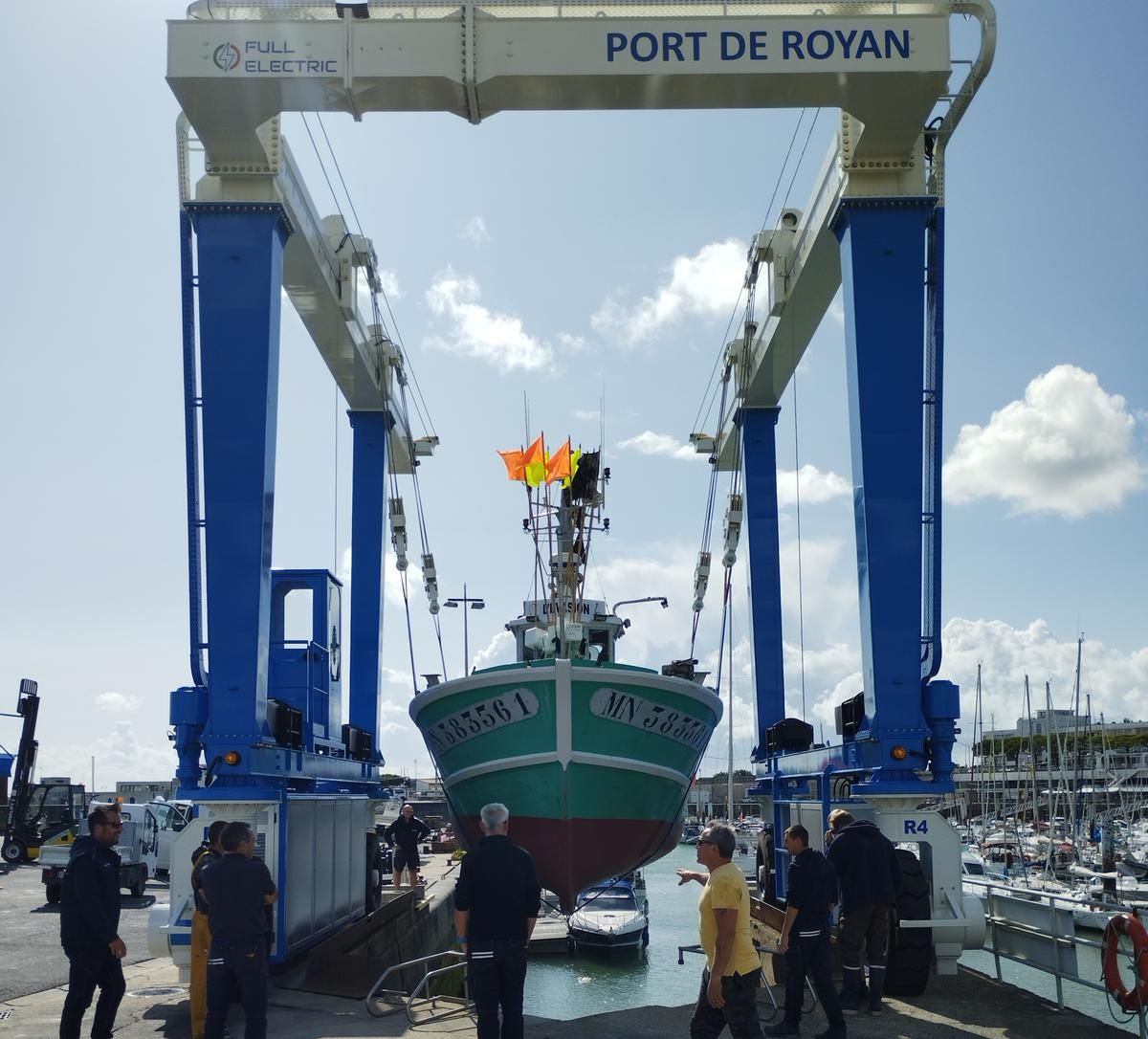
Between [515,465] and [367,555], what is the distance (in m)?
6.00

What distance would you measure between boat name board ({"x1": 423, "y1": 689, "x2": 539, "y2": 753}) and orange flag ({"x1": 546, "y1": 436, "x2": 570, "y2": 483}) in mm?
3322

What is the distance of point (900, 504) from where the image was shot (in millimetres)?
12562

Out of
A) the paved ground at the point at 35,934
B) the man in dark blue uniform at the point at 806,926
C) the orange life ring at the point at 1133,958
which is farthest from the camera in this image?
the paved ground at the point at 35,934

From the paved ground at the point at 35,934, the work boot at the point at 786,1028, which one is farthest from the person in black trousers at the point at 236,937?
the paved ground at the point at 35,934

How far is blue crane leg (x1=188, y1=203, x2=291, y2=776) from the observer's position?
39.0 feet

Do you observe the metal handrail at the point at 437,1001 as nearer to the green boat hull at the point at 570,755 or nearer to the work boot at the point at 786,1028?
the work boot at the point at 786,1028

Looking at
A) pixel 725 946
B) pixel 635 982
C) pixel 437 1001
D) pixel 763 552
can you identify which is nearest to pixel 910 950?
pixel 437 1001

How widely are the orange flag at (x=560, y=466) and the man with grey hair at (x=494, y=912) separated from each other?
8766 millimetres

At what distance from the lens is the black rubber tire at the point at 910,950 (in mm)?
10477

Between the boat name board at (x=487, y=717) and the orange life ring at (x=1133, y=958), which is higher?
the boat name board at (x=487, y=717)

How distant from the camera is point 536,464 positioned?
1557cm

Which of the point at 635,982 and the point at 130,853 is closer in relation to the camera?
the point at 635,982

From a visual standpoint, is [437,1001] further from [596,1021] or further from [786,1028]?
[786,1028]

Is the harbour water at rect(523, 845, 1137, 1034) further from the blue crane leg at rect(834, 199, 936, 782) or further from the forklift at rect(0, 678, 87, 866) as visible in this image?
the forklift at rect(0, 678, 87, 866)
